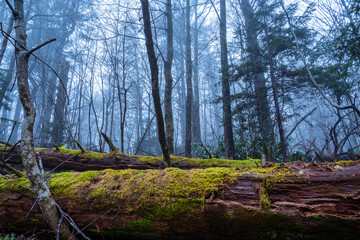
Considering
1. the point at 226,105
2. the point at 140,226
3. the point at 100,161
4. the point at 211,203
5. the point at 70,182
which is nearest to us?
the point at 211,203

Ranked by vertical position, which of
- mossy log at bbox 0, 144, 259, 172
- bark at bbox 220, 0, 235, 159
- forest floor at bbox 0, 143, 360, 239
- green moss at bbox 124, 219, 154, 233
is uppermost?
bark at bbox 220, 0, 235, 159

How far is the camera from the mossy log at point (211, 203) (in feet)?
4.70

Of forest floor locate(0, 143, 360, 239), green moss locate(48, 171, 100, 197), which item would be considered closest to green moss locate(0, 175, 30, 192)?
forest floor locate(0, 143, 360, 239)

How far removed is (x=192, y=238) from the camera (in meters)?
1.71

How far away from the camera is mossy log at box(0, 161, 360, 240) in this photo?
1.43 metres

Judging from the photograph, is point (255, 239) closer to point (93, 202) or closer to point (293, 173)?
point (293, 173)

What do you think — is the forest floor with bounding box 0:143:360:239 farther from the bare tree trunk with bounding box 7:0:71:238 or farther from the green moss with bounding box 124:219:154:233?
the bare tree trunk with bounding box 7:0:71:238

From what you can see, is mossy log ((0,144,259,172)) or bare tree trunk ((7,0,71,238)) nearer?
bare tree trunk ((7,0,71,238))

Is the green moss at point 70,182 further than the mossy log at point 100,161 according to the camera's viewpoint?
No

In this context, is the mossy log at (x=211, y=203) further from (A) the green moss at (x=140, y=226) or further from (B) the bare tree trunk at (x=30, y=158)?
(B) the bare tree trunk at (x=30, y=158)

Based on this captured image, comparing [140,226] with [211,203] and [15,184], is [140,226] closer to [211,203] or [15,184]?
[211,203]

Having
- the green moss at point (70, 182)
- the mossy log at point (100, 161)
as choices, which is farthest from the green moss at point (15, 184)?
the mossy log at point (100, 161)

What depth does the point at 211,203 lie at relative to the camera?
1.66m

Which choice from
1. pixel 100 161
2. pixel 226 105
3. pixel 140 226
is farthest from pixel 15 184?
pixel 226 105
